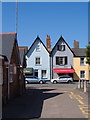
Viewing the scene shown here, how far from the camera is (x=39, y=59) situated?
163 feet

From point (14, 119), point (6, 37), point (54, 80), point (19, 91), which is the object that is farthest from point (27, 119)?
point (54, 80)

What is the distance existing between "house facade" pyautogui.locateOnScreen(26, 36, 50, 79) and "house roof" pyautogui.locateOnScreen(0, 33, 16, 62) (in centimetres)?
3070

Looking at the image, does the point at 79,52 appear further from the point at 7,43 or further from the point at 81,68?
the point at 7,43

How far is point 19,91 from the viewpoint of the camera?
21.0 meters

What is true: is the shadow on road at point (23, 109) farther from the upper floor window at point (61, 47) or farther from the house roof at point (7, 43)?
the upper floor window at point (61, 47)

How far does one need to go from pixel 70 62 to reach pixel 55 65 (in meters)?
3.12

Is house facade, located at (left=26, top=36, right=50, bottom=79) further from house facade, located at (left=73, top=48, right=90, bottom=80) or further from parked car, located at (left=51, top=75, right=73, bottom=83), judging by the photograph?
house facade, located at (left=73, top=48, right=90, bottom=80)

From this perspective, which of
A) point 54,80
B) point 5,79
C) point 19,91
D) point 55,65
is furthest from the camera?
point 55,65

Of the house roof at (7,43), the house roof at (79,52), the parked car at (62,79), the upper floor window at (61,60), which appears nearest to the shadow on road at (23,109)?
the house roof at (7,43)

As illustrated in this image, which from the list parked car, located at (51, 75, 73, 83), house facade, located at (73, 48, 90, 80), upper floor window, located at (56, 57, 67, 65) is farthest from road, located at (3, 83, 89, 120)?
house facade, located at (73, 48, 90, 80)

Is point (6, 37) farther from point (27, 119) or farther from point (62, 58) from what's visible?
point (62, 58)

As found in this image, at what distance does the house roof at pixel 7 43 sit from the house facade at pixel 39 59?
101ft

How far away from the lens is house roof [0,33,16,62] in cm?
1655

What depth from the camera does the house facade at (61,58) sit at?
4916 cm
